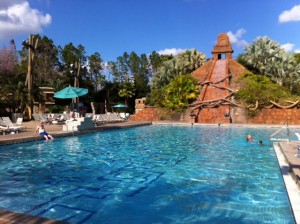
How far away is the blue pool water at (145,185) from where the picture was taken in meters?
4.84

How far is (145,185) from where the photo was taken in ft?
21.4

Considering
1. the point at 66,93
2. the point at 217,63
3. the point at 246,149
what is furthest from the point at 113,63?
the point at 246,149

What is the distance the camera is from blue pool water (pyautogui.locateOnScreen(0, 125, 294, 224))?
15.9 ft

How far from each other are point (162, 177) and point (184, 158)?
8.49ft

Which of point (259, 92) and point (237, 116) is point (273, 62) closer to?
point (259, 92)

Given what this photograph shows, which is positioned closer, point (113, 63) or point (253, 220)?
point (253, 220)

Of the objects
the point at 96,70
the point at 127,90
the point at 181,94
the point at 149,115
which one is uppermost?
the point at 96,70

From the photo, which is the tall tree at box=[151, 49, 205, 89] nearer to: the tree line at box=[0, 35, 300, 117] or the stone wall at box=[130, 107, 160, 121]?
the tree line at box=[0, 35, 300, 117]

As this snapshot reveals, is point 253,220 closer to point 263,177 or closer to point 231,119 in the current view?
point 263,177

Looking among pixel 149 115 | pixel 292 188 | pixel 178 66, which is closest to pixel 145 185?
pixel 292 188

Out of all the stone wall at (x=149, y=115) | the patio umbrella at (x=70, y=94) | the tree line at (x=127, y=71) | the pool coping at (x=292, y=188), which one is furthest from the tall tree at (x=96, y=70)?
the pool coping at (x=292, y=188)

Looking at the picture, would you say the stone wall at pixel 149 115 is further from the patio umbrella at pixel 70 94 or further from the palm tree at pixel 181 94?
the patio umbrella at pixel 70 94

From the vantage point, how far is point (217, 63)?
112ft

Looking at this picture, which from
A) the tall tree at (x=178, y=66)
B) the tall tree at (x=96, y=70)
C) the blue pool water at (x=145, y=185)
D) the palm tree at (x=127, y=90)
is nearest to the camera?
the blue pool water at (x=145, y=185)
